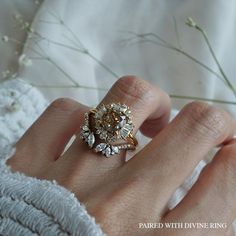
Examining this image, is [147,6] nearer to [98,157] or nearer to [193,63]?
[193,63]

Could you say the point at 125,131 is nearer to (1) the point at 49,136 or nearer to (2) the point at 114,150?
(2) the point at 114,150

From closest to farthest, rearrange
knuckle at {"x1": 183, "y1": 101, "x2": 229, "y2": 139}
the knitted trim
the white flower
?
the knitted trim → knuckle at {"x1": 183, "y1": 101, "x2": 229, "y2": 139} → the white flower

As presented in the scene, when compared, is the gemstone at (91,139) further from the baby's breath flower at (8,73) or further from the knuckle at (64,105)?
the baby's breath flower at (8,73)

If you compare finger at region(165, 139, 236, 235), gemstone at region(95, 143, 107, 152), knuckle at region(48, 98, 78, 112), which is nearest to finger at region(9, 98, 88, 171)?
knuckle at region(48, 98, 78, 112)

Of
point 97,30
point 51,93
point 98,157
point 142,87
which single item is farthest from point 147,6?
point 98,157

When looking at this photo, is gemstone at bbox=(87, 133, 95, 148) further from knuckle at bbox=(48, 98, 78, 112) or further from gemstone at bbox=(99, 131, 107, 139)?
knuckle at bbox=(48, 98, 78, 112)

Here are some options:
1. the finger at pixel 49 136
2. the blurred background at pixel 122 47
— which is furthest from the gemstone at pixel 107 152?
the blurred background at pixel 122 47

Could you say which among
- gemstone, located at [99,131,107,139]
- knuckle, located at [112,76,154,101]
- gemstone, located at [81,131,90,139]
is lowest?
gemstone, located at [81,131,90,139]
